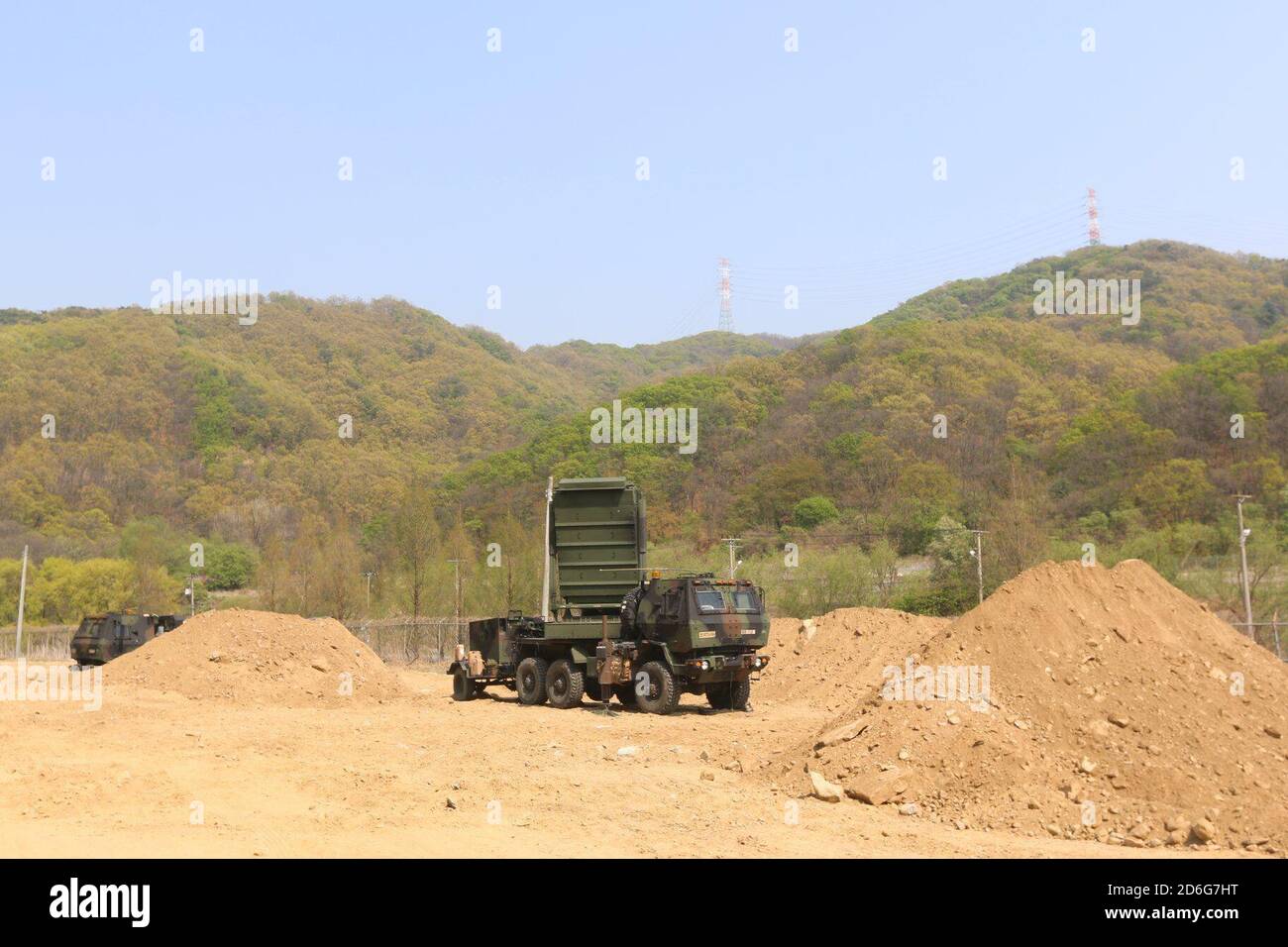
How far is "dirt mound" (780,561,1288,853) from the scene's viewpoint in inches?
379

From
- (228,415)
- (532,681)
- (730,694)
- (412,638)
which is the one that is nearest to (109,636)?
(412,638)

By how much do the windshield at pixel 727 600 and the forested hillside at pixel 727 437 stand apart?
908 inches

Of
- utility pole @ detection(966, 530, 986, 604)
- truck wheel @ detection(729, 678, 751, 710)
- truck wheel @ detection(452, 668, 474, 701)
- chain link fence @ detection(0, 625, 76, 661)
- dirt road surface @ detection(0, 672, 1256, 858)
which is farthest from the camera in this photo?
chain link fence @ detection(0, 625, 76, 661)

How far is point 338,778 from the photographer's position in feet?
38.5

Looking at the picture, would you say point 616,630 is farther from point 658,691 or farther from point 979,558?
point 979,558

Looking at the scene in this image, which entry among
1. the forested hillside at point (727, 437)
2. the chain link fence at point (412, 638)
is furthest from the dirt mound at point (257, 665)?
the forested hillside at point (727, 437)

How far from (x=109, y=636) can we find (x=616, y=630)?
1608cm

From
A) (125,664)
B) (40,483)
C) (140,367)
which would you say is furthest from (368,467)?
(125,664)

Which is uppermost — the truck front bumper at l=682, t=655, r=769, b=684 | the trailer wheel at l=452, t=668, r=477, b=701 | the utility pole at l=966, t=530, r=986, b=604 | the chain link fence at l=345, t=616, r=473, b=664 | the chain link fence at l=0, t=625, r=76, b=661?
the utility pole at l=966, t=530, r=986, b=604

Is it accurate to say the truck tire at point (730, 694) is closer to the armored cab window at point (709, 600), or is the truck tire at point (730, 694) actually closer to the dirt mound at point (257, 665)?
the armored cab window at point (709, 600)

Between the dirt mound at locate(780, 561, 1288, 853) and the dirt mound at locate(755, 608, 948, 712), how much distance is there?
8.46 metres

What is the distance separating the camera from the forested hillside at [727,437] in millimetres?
50469

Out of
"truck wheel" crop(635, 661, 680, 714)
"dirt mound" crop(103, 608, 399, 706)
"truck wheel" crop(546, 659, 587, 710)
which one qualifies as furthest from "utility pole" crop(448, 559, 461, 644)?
"truck wheel" crop(635, 661, 680, 714)

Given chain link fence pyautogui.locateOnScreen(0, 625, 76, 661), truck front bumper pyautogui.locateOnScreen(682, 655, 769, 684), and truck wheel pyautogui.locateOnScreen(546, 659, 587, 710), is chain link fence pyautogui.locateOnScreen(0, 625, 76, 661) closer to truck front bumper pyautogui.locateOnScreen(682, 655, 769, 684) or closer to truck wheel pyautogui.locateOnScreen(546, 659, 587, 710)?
truck wheel pyautogui.locateOnScreen(546, 659, 587, 710)
